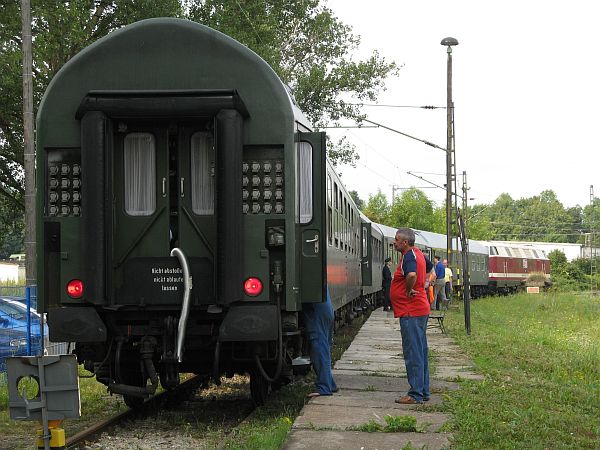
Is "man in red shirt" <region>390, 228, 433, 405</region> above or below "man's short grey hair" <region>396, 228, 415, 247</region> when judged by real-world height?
below

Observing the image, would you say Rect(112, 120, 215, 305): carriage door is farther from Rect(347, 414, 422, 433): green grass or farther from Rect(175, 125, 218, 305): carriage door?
Rect(347, 414, 422, 433): green grass

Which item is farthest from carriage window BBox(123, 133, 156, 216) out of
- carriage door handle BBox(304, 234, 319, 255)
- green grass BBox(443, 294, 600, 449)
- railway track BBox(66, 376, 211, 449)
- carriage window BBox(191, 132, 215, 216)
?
green grass BBox(443, 294, 600, 449)

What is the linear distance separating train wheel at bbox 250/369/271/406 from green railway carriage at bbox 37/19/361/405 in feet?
3.27

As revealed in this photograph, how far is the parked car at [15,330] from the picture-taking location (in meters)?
13.7

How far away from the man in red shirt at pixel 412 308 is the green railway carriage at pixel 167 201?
1.24 metres

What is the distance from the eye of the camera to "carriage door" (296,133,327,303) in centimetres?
919

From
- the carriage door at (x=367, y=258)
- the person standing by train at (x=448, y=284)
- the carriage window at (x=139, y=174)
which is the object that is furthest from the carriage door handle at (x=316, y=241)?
the person standing by train at (x=448, y=284)

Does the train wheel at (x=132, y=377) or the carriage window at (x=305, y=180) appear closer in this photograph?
the carriage window at (x=305, y=180)

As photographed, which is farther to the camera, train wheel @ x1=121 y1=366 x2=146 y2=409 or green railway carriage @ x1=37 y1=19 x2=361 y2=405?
train wheel @ x1=121 y1=366 x2=146 y2=409

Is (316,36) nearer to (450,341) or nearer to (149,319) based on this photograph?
(450,341)

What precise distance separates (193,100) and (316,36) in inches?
1198

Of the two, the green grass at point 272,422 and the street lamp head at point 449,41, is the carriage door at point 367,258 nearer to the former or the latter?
the street lamp head at point 449,41

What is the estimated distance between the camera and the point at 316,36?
3831 cm

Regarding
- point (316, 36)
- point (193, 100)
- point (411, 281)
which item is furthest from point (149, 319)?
point (316, 36)
